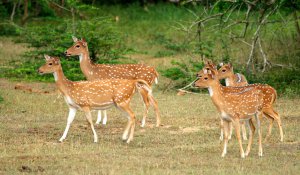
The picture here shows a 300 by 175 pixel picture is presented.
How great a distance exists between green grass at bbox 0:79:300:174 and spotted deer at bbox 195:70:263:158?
36 centimetres

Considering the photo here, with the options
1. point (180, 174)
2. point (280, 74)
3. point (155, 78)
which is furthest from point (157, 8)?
point (180, 174)

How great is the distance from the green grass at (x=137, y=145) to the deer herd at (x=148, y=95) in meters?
0.29

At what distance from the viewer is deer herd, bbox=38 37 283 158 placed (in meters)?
11.7

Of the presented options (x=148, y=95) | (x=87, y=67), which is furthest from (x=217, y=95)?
(x=87, y=67)

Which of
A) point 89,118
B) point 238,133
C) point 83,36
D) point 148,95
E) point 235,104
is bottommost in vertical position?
point 83,36

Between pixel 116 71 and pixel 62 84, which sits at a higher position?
pixel 62 84

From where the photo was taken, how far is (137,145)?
12430 millimetres

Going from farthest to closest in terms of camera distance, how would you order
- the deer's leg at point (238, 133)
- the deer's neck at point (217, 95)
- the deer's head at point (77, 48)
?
the deer's head at point (77, 48) → the deer's neck at point (217, 95) → the deer's leg at point (238, 133)

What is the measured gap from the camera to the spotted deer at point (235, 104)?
11.6 metres

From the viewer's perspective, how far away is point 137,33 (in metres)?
26.4

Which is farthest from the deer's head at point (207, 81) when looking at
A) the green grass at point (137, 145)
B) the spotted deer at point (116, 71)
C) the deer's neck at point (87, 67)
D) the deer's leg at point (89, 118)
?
the deer's neck at point (87, 67)

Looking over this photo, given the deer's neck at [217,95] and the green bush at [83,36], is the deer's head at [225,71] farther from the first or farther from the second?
the green bush at [83,36]

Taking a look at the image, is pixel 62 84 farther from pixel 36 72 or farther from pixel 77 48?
pixel 36 72

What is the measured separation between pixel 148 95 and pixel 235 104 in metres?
3.22
